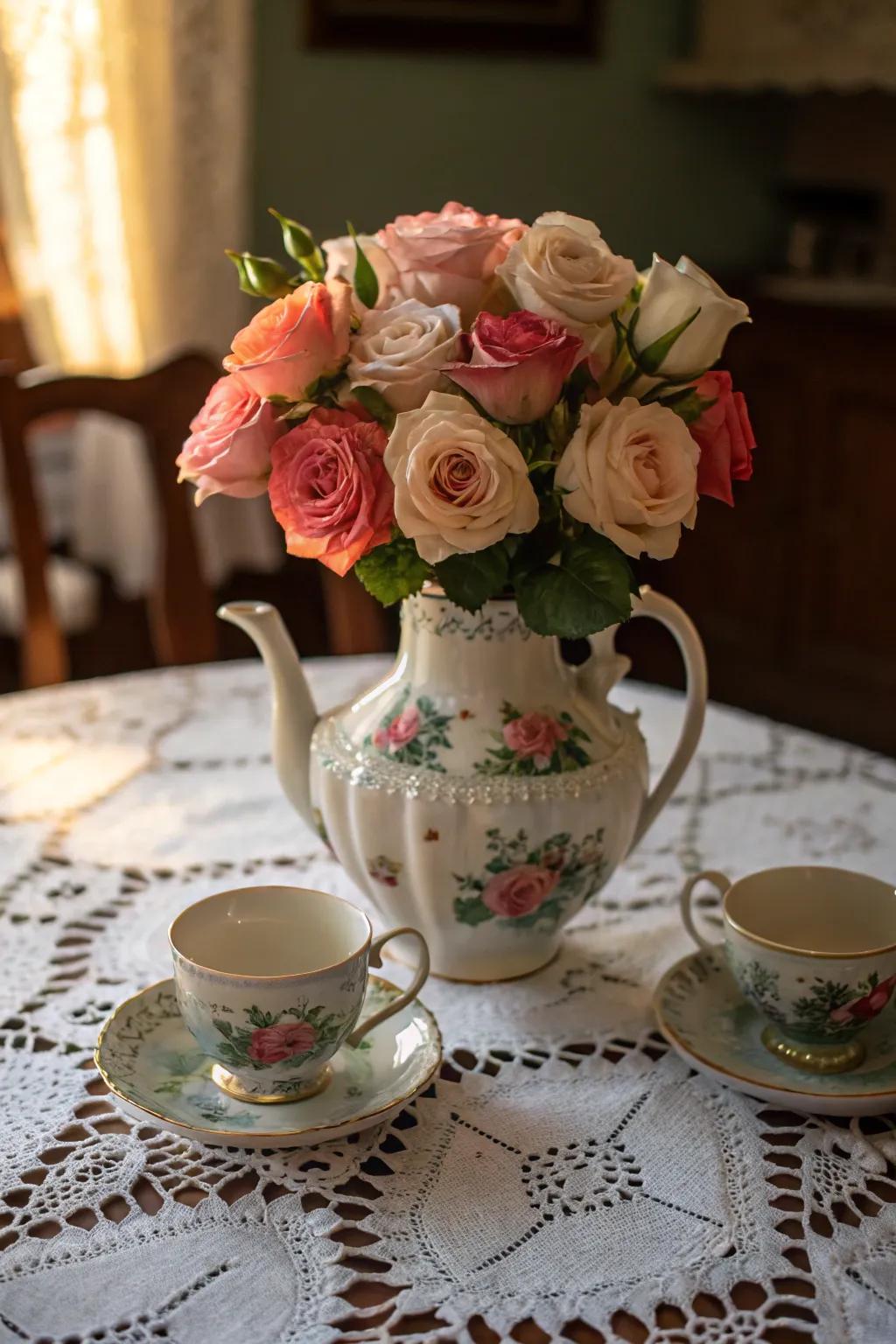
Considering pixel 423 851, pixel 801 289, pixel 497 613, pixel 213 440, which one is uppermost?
pixel 213 440

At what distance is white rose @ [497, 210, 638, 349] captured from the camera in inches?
31.1

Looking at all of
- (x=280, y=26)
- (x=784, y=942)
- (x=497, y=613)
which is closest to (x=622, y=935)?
(x=784, y=942)

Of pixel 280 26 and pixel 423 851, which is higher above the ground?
pixel 280 26

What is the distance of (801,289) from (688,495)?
2.54 metres

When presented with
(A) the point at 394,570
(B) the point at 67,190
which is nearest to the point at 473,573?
(A) the point at 394,570

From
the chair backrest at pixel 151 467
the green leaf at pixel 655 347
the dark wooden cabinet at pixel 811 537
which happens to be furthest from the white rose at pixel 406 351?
the dark wooden cabinet at pixel 811 537

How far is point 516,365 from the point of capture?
75 cm

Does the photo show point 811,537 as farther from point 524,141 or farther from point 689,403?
point 689,403

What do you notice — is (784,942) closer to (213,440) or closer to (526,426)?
(526,426)

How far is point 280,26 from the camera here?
2.78 metres

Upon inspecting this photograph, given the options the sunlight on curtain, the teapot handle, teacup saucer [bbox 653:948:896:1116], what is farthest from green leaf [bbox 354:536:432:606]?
the sunlight on curtain

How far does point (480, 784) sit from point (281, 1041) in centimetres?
21

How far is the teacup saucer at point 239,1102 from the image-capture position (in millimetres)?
749

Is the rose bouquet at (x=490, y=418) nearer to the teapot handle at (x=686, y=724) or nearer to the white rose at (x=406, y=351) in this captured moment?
the white rose at (x=406, y=351)
